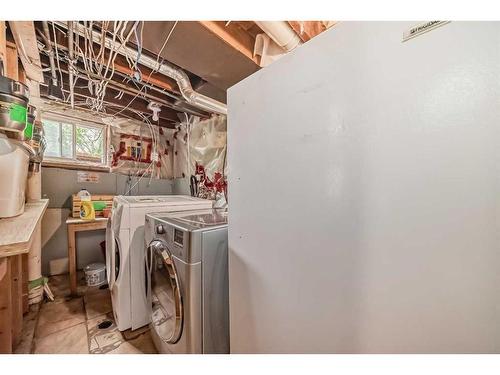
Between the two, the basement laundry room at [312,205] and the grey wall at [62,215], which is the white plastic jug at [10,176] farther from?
the grey wall at [62,215]

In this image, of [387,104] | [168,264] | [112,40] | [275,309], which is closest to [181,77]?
[112,40]

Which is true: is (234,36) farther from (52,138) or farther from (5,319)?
(52,138)

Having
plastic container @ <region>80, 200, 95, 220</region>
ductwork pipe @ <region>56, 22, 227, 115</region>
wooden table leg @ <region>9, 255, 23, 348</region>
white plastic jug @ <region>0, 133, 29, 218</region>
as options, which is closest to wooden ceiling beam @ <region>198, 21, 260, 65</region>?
ductwork pipe @ <region>56, 22, 227, 115</region>

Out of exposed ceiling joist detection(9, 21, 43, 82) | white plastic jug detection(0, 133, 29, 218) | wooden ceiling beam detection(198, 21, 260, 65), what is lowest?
white plastic jug detection(0, 133, 29, 218)

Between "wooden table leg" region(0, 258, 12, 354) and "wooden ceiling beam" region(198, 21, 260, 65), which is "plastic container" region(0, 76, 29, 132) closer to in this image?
"wooden table leg" region(0, 258, 12, 354)

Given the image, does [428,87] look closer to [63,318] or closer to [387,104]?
[387,104]

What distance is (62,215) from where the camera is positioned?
2.56 meters

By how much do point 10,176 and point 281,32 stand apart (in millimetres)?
1632

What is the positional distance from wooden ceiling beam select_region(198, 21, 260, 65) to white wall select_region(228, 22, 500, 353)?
2.20ft

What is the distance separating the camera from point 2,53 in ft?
3.68

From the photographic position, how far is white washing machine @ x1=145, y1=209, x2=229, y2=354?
1.00 m

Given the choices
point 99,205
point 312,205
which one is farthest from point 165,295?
point 99,205

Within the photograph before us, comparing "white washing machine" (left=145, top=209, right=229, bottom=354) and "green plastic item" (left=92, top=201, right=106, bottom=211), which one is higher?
"green plastic item" (left=92, top=201, right=106, bottom=211)

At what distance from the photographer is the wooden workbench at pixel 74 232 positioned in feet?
Answer: 6.77
